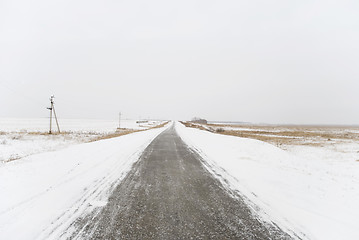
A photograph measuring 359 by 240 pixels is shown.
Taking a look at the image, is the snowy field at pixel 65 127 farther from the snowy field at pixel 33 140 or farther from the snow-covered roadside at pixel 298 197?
the snow-covered roadside at pixel 298 197

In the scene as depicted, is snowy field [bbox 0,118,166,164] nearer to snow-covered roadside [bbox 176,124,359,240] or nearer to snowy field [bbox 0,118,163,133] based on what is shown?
snowy field [bbox 0,118,163,133]

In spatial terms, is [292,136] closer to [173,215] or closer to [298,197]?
[298,197]

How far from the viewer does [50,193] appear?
3967 millimetres

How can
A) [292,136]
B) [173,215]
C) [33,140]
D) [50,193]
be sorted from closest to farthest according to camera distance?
1. [173,215]
2. [50,193]
3. [33,140]
4. [292,136]

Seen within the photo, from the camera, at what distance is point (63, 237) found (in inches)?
96.2

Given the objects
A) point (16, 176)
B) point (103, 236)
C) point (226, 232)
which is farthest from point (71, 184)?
point (226, 232)

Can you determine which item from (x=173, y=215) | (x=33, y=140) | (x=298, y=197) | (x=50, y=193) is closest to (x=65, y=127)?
(x=33, y=140)

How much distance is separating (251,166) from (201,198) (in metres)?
4.09

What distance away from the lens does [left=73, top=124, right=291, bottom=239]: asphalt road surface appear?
2.56m

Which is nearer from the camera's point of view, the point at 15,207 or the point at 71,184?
the point at 15,207

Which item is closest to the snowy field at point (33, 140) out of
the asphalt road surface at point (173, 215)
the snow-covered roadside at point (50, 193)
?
the snow-covered roadside at point (50, 193)

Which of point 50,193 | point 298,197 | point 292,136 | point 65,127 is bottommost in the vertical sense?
point 292,136

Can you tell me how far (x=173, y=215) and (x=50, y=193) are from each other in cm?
312

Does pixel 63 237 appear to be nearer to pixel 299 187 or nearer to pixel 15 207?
pixel 15 207
